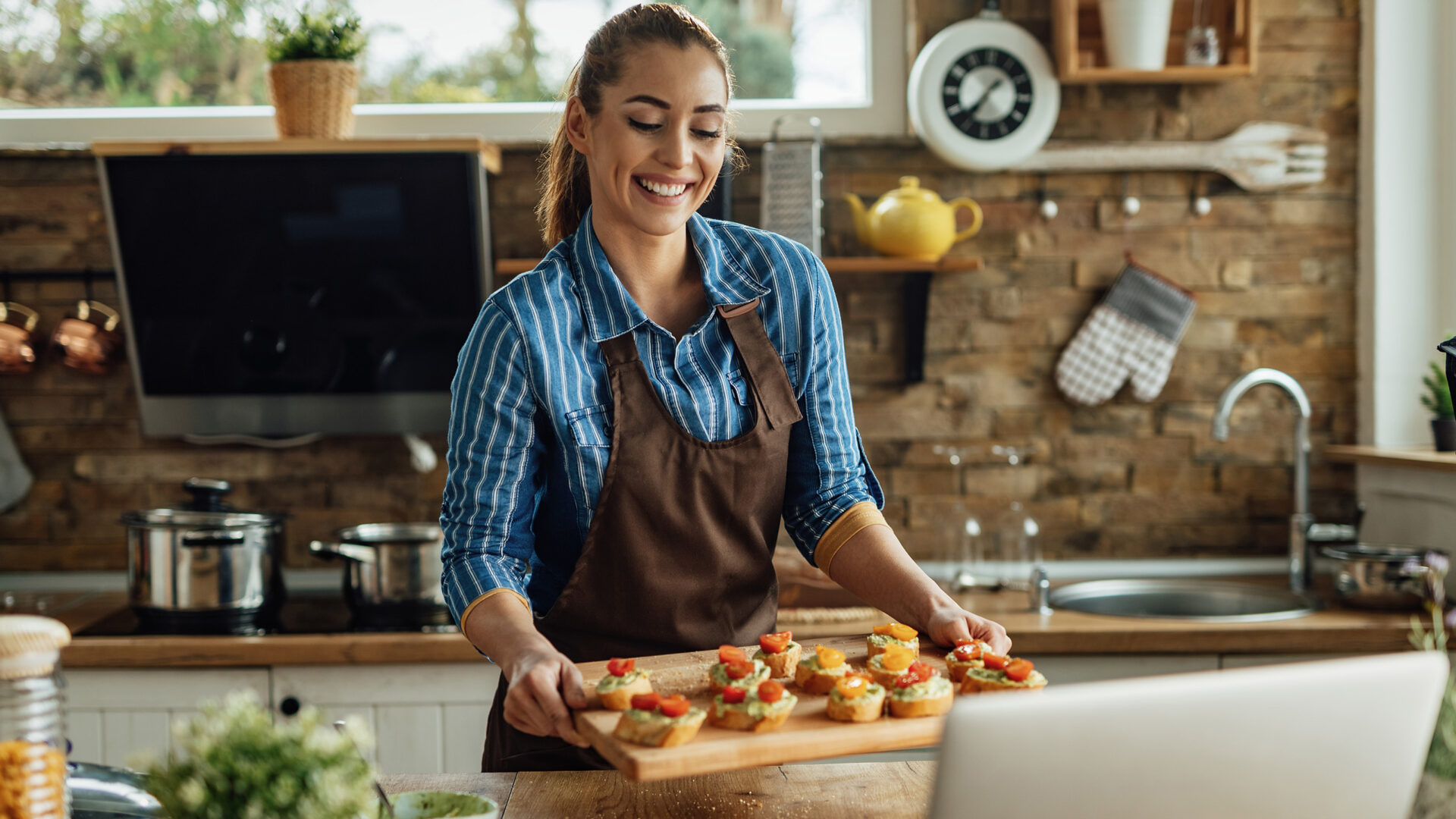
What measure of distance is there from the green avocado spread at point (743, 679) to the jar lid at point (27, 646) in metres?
0.59

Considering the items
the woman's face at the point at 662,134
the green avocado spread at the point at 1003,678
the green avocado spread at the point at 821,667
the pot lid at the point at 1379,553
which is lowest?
the pot lid at the point at 1379,553

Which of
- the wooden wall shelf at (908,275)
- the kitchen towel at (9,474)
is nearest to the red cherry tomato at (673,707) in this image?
the wooden wall shelf at (908,275)

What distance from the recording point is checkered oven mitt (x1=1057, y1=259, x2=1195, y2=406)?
108 inches

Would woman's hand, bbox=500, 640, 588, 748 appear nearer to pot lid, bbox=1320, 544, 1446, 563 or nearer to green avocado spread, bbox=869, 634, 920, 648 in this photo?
green avocado spread, bbox=869, 634, 920, 648

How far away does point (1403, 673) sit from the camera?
746 millimetres

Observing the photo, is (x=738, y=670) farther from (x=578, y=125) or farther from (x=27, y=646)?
(x=578, y=125)

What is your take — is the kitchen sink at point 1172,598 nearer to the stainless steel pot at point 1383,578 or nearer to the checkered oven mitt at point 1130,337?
the stainless steel pot at point 1383,578

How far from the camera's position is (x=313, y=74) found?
8.04 feet

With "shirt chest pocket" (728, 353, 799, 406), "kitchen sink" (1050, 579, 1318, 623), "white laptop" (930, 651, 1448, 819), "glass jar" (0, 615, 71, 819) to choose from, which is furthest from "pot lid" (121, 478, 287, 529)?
"white laptop" (930, 651, 1448, 819)

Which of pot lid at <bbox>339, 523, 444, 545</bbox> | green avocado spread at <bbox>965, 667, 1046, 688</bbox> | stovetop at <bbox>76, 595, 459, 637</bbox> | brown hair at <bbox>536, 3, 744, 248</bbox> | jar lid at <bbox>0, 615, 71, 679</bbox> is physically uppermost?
brown hair at <bbox>536, 3, 744, 248</bbox>

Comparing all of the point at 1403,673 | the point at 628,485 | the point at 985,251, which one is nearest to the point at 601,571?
the point at 628,485

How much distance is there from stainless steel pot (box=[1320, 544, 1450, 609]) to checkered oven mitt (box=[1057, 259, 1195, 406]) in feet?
→ 1.92

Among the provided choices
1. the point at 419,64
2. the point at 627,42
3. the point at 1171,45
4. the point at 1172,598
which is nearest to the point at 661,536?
the point at 627,42

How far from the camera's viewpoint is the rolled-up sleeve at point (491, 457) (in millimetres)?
1375
